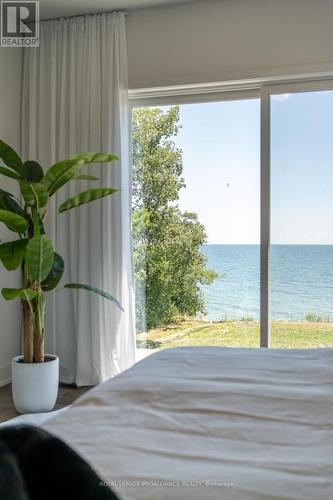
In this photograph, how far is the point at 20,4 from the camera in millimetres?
3609

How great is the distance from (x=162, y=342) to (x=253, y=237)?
1.08 metres

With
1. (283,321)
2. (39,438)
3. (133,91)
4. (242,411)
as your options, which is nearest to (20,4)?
(133,91)

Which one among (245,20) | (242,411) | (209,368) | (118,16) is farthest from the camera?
(118,16)

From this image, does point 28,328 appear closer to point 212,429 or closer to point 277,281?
point 277,281

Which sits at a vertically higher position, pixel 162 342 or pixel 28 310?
pixel 28 310

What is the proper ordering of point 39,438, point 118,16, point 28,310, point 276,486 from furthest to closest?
point 118,16 → point 28,310 → point 276,486 → point 39,438

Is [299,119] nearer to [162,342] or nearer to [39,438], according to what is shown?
[162,342]

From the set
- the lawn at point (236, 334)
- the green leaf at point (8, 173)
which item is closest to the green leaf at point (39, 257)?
the green leaf at point (8, 173)

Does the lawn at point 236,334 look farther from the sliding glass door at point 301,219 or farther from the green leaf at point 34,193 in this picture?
the green leaf at point 34,193

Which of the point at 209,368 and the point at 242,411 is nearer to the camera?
the point at 242,411

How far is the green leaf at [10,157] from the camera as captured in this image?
9.90 ft

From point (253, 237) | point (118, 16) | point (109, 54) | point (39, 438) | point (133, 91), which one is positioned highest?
point (118, 16)

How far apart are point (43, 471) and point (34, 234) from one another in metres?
2.48

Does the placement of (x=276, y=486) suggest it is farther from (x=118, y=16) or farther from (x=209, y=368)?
(x=118, y=16)
